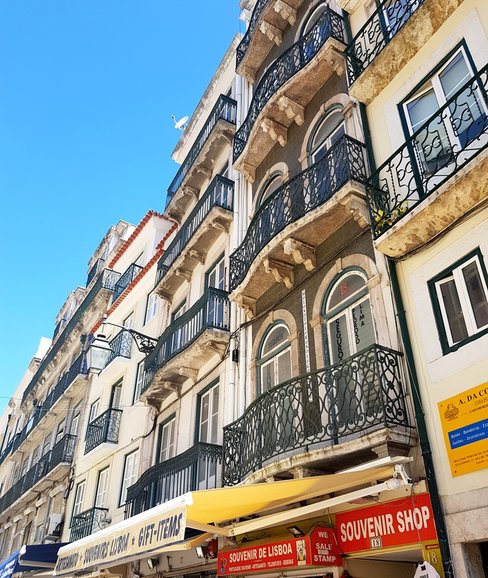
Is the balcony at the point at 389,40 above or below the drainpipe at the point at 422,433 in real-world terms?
above

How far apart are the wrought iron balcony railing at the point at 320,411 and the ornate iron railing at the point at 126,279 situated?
41.5 feet

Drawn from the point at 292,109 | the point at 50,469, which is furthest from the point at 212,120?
the point at 50,469

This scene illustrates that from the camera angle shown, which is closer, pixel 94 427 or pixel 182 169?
pixel 94 427

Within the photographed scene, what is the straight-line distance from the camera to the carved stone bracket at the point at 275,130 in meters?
12.0

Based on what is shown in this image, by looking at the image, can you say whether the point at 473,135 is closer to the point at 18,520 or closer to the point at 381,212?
the point at 381,212

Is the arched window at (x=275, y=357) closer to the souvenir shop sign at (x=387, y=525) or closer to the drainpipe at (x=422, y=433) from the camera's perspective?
the drainpipe at (x=422, y=433)

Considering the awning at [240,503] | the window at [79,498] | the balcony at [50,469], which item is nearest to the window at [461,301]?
the awning at [240,503]

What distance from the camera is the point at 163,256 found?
16922mm

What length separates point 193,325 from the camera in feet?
42.3

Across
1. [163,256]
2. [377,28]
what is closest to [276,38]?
[377,28]

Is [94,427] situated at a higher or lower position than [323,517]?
higher

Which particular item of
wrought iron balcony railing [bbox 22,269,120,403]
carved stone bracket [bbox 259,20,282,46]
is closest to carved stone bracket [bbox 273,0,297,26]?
carved stone bracket [bbox 259,20,282,46]

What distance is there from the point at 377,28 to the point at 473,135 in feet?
12.3

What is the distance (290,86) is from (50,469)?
54.6 feet
